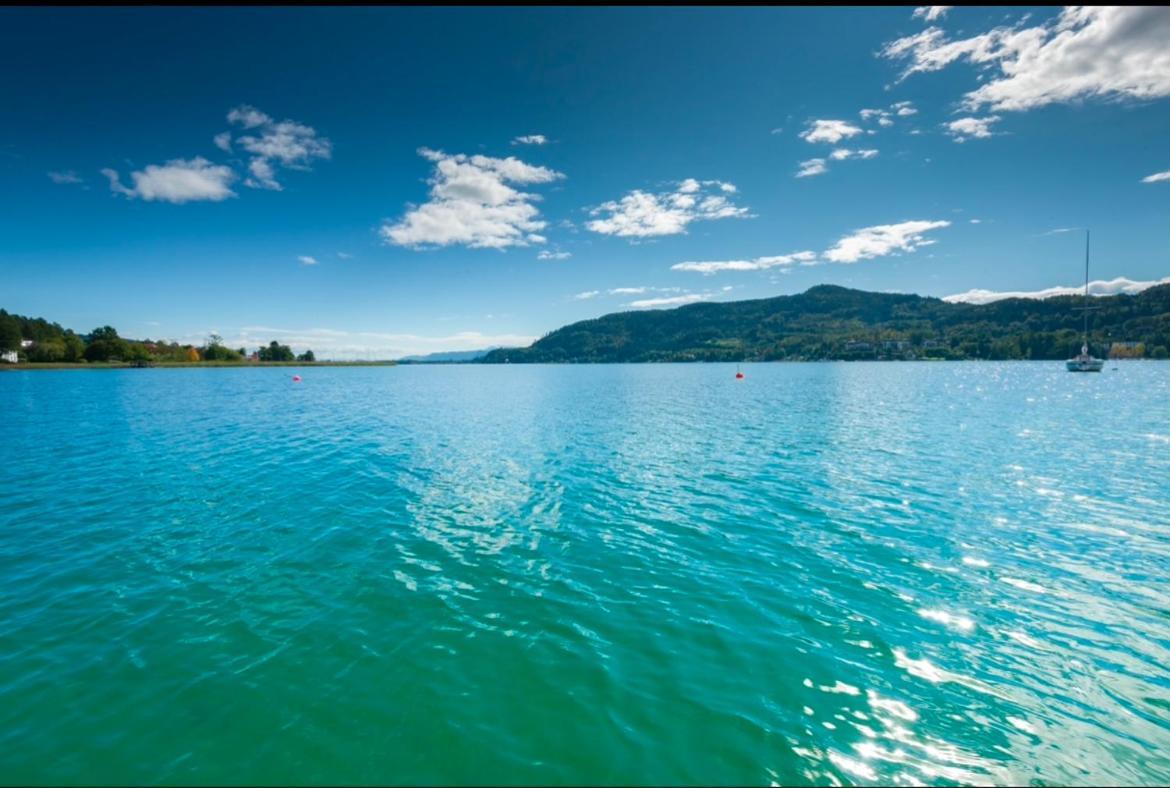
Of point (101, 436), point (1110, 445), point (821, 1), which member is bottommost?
point (1110, 445)

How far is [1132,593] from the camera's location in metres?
13.9

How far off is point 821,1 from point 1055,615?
18165mm

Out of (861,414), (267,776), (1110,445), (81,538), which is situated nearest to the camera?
(267,776)

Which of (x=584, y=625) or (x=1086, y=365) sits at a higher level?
(x=1086, y=365)

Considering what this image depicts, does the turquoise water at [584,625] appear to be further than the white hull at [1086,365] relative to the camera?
No

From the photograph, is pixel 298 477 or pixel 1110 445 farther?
pixel 1110 445

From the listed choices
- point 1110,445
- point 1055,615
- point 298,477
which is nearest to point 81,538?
point 298,477

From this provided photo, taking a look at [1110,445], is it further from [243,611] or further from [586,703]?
[243,611]

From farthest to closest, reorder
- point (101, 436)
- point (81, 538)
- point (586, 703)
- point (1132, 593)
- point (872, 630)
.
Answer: point (101, 436) < point (81, 538) < point (1132, 593) < point (872, 630) < point (586, 703)

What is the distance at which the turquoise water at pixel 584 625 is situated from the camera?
8141 mm

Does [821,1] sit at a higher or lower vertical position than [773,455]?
higher

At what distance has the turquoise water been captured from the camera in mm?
8141

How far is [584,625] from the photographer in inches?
477

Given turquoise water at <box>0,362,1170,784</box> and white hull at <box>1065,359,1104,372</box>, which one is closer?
turquoise water at <box>0,362,1170,784</box>
